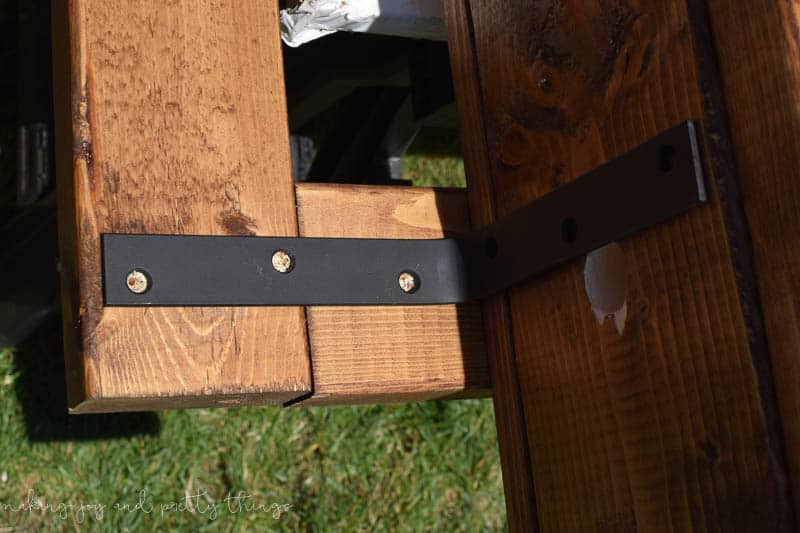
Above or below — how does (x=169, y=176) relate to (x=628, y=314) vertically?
above

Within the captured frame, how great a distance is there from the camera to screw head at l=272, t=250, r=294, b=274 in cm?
103

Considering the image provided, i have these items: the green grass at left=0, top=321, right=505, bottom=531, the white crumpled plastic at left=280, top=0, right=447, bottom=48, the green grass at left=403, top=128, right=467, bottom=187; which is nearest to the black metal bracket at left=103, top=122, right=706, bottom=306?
the white crumpled plastic at left=280, top=0, right=447, bottom=48

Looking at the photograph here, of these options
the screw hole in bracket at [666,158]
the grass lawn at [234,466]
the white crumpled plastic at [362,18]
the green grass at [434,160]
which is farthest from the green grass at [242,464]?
the screw hole in bracket at [666,158]

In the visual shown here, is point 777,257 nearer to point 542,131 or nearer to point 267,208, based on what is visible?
point 542,131

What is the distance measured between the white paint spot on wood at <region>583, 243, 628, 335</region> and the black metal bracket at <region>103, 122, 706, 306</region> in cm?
1

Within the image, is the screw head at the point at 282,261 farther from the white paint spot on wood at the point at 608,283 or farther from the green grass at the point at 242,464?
the green grass at the point at 242,464

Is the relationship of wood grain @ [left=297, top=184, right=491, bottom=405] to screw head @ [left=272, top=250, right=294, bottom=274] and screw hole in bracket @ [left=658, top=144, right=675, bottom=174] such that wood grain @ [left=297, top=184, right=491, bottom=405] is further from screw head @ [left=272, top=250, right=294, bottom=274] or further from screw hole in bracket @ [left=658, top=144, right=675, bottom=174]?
screw hole in bracket @ [left=658, top=144, right=675, bottom=174]

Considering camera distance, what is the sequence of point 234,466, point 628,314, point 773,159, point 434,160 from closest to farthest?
point 773,159 → point 628,314 → point 234,466 → point 434,160

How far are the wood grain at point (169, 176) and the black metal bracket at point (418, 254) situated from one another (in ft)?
0.06

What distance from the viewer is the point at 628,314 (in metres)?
0.91

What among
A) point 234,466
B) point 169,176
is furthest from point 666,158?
point 234,466

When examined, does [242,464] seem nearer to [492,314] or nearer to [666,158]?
[492,314]

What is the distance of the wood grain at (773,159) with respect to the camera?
30.0 inches

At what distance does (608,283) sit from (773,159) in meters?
0.21
